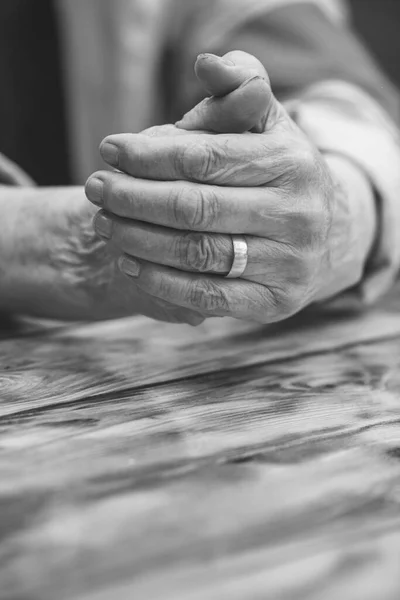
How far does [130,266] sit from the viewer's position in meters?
0.53

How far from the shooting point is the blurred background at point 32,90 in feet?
3.97

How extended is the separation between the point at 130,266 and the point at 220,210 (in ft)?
0.30

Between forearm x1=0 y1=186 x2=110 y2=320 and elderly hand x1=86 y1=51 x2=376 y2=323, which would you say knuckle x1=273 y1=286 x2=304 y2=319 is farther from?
forearm x1=0 y1=186 x2=110 y2=320

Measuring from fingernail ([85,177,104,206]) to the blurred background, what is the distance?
2.71 feet

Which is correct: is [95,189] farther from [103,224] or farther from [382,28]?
[382,28]

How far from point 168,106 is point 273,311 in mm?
825

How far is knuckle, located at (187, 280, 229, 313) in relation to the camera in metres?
0.52

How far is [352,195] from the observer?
68 cm

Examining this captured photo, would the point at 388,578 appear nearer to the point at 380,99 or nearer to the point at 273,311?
the point at 273,311

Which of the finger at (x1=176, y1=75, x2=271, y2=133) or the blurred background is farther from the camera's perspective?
the blurred background

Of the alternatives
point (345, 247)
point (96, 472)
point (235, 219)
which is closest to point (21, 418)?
→ point (96, 472)

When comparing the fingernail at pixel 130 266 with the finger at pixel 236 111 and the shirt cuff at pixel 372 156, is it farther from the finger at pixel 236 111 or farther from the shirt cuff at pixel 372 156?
the shirt cuff at pixel 372 156

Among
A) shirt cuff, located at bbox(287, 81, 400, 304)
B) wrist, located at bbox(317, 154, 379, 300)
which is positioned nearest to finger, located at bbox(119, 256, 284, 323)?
wrist, located at bbox(317, 154, 379, 300)

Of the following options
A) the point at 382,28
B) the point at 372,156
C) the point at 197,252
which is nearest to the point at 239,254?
the point at 197,252
